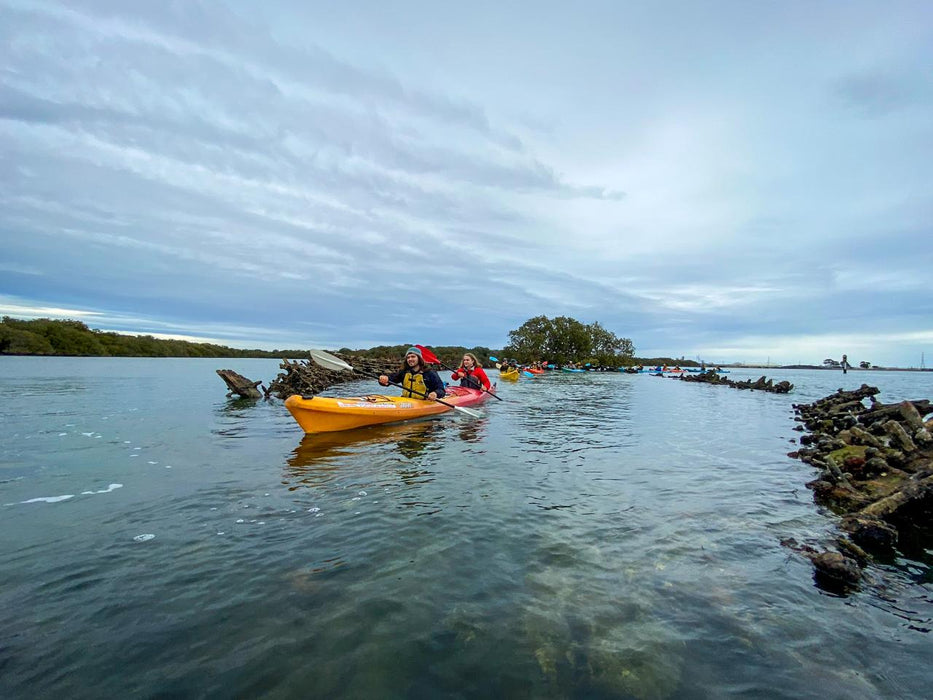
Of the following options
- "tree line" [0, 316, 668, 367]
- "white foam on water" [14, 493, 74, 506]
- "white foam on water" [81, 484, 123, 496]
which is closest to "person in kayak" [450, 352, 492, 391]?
"white foam on water" [81, 484, 123, 496]

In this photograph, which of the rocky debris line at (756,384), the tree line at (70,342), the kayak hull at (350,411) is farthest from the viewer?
the tree line at (70,342)

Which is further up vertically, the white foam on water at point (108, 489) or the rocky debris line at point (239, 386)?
the rocky debris line at point (239, 386)

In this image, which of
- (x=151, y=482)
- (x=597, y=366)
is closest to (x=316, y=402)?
(x=151, y=482)

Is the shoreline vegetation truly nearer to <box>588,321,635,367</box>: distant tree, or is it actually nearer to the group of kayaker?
<box>588,321,635,367</box>: distant tree

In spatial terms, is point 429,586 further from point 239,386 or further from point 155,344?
point 155,344

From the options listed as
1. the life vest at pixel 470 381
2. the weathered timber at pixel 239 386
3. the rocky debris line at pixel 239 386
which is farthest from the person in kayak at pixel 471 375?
the rocky debris line at pixel 239 386

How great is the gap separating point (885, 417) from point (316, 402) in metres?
20.6

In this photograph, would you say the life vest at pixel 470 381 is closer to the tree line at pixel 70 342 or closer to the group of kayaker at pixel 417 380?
the group of kayaker at pixel 417 380

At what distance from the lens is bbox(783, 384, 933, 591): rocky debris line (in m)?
6.07

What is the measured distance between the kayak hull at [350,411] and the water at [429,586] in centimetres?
298

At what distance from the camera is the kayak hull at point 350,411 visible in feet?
45.2

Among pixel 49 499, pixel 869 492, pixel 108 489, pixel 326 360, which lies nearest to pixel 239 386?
pixel 326 360

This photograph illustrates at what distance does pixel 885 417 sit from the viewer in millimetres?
16641

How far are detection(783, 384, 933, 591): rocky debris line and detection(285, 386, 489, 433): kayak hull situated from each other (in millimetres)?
11823
